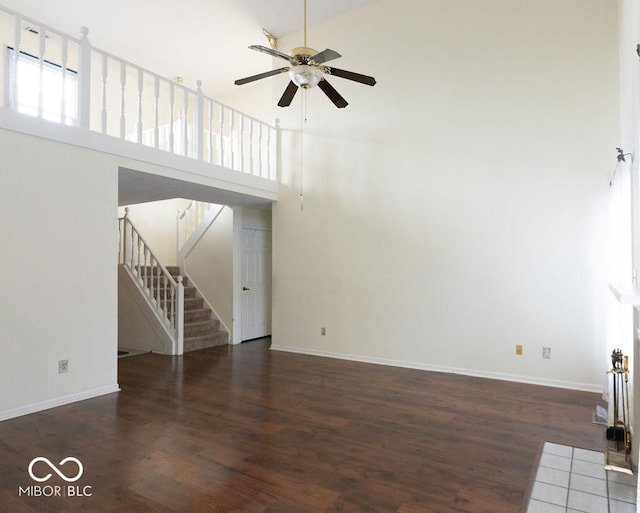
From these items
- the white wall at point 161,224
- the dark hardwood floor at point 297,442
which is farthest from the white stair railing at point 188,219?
the dark hardwood floor at point 297,442

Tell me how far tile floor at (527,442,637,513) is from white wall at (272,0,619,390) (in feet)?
6.20

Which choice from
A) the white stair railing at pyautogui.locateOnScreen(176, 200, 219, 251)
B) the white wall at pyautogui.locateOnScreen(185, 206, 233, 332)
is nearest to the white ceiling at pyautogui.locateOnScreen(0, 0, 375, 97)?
the white stair railing at pyautogui.locateOnScreen(176, 200, 219, 251)

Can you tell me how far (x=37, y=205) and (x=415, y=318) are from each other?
4.27 m

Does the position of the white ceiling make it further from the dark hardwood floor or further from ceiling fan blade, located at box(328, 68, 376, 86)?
the dark hardwood floor

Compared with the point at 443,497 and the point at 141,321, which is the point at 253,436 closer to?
the point at 443,497

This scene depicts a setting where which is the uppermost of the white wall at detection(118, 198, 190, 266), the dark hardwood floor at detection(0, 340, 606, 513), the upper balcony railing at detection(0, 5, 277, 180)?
the upper balcony railing at detection(0, 5, 277, 180)

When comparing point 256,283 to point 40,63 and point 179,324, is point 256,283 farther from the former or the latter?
point 40,63

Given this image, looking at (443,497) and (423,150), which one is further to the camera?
(423,150)

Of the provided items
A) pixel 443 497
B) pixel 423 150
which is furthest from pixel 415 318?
pixel 443 497

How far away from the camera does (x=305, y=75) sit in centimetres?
339

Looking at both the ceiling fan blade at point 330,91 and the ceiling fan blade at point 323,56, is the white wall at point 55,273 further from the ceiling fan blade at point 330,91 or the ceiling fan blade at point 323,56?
the ceiling fan blade at point 323,56

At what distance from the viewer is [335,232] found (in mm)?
5996

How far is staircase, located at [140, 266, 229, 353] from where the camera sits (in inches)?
256

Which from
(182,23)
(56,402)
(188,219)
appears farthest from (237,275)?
(182,23)
